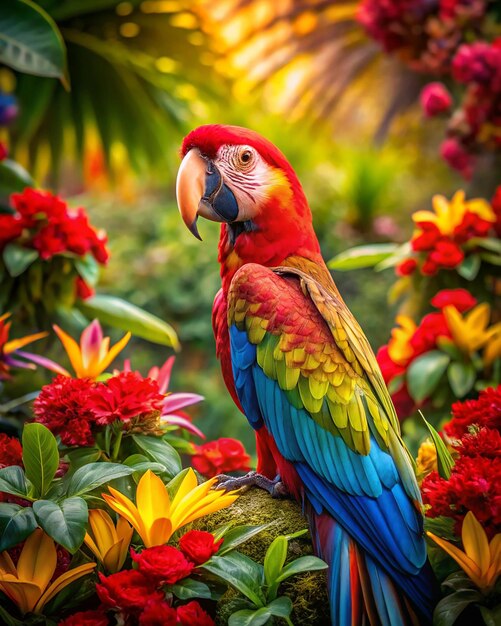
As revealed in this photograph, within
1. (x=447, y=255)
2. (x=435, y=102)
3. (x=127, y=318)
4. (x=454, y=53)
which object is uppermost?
(x=454, y=53)

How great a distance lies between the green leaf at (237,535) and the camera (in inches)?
34.3

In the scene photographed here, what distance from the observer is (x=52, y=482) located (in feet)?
3.01

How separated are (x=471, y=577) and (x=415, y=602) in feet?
0.24

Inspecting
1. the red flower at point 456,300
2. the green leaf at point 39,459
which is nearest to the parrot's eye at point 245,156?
the green leaf at point 39,459

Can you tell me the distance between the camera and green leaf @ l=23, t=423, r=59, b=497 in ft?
2.87

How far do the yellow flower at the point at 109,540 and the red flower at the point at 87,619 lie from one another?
7cm

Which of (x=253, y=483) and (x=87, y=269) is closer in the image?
(x=253, y=483)

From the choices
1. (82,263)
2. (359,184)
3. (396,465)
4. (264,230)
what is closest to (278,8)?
(359,184)

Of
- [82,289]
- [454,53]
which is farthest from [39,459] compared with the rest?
[454,53]

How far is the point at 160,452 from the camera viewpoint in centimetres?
100

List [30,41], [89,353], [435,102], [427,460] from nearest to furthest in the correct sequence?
[427,460] < [89,353] < [30,41] < [435,102]

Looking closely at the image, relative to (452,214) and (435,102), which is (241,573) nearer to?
(452,214)

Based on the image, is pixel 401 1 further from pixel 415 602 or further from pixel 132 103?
pixel 415 602

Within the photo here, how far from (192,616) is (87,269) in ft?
2.62
